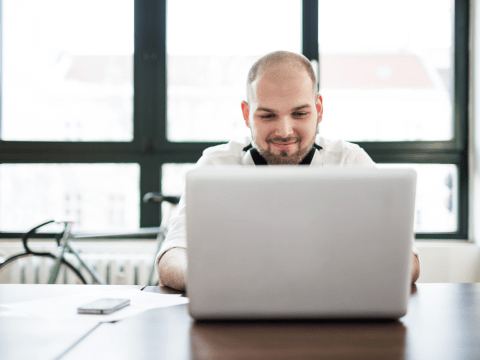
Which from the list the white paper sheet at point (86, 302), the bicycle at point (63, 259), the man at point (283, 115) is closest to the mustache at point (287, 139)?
the man at point (283, 115)

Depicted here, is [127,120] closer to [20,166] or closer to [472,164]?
[20,166]

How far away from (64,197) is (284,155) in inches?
71.1

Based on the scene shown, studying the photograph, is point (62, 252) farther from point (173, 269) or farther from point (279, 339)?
point (279, 339)

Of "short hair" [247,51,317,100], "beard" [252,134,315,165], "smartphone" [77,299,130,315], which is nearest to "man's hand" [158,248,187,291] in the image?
"smartphone" [77,299,130,315]

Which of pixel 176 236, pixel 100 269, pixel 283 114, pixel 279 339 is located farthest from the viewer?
pixel 100 269

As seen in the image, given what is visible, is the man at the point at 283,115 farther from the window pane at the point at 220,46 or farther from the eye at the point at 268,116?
the window pane at the point at 220,46

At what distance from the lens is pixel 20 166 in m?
2.75

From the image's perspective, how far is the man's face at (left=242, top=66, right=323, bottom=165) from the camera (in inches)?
57.0

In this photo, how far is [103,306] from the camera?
2.52 feet

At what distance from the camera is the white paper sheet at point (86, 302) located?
29.2 inches

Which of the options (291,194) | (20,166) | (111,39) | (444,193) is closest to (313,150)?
(291,194)

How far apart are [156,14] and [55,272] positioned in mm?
1744

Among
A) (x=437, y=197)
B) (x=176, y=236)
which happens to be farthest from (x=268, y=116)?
(x=437, y=197)

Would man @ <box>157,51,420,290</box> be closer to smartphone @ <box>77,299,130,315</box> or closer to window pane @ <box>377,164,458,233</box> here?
smartphone @ <box>77,299,130,315</box>
